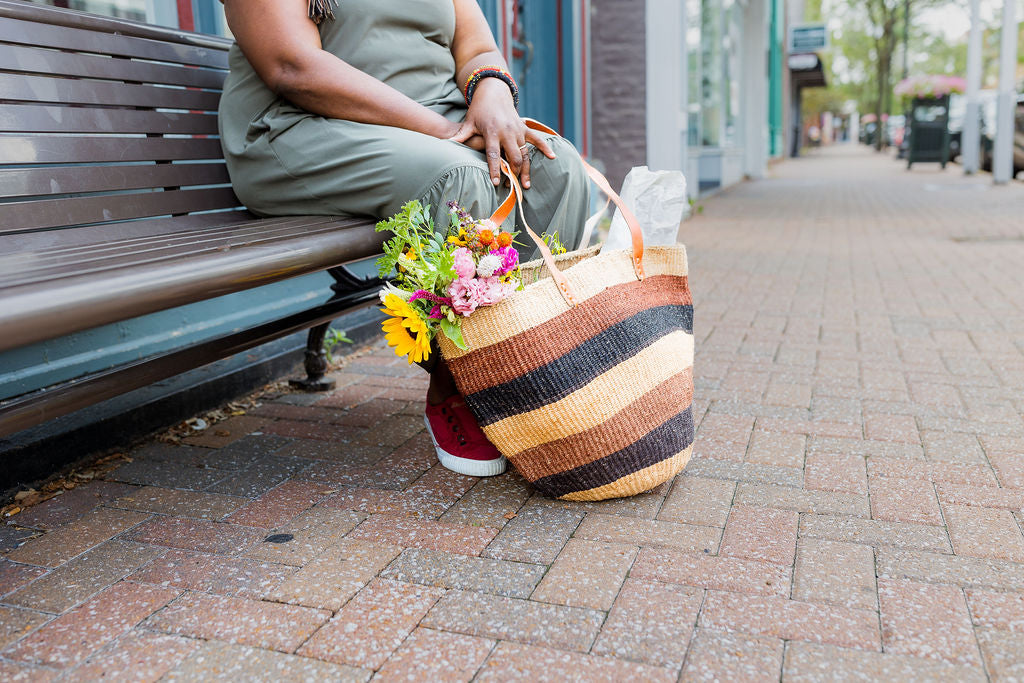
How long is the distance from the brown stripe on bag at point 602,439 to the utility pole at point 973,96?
1334 cm

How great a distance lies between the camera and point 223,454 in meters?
2.34

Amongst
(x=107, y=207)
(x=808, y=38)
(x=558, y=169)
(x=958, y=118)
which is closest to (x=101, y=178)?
(x=107, y=207)

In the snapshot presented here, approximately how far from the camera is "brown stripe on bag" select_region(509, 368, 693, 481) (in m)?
1.86

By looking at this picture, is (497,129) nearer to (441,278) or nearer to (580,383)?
(441,278)

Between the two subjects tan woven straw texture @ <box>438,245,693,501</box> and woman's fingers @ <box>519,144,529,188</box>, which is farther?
woman's fingers @ <box>519,144,529,188</box>

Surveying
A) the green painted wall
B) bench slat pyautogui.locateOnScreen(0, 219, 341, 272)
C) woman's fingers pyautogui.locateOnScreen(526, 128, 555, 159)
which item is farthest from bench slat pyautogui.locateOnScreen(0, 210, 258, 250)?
the green painted wall

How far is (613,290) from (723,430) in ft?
2.44

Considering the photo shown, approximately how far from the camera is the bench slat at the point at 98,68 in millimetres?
1954

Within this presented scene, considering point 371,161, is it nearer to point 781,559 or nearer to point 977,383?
point 781,559

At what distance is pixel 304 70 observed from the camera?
6.68ft

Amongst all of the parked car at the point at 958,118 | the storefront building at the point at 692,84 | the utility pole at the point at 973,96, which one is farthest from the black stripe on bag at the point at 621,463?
the parked car at the point at 958,118

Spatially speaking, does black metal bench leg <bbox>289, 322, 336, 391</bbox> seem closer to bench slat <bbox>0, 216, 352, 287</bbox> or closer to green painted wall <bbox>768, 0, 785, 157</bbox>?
bench slat <bbox>0, 216, 352, 287</bbox>

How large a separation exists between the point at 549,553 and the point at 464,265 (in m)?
0.59

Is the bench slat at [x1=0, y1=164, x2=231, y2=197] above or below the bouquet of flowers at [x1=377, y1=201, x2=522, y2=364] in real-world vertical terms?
above
